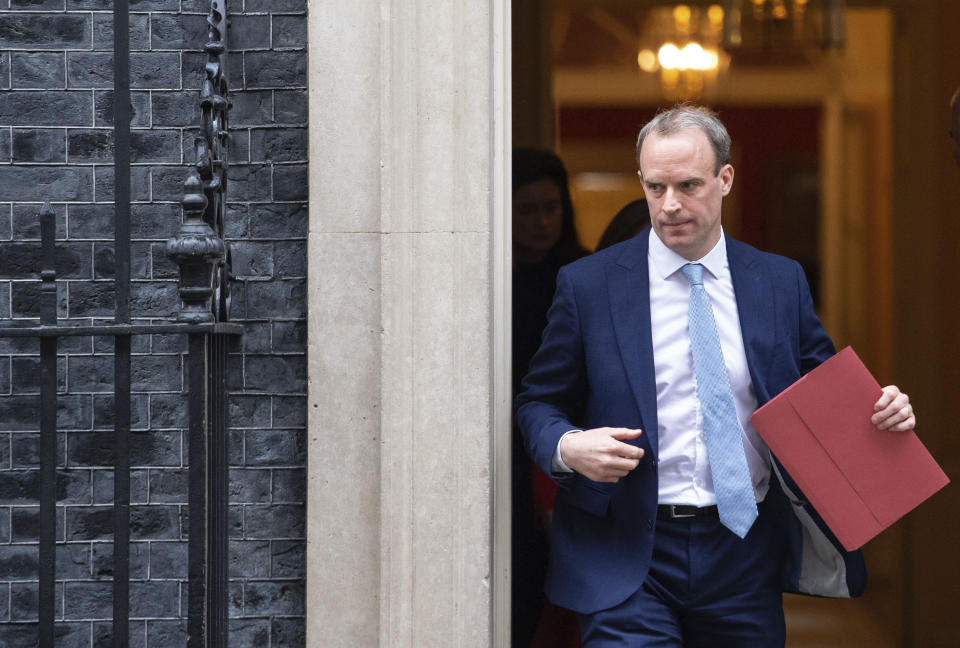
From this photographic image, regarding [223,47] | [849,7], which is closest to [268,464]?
[223,47]

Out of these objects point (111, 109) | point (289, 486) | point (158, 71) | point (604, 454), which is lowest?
point (289, 486)

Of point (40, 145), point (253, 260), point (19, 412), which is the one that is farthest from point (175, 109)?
point (19, 412)

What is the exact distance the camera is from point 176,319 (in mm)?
3881

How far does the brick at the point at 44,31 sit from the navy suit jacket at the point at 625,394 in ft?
5.85

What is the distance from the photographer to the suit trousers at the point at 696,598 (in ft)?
10.3

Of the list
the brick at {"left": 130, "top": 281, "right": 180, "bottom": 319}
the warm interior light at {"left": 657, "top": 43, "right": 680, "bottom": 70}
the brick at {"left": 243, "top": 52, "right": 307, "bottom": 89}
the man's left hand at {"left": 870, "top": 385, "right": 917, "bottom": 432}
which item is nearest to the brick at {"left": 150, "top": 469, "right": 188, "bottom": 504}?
the brick at {"left": 130, "top": 281, "right": 180, "bottom": 319}

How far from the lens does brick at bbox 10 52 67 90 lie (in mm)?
3883

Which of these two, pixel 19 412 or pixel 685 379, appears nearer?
pixel 685 379

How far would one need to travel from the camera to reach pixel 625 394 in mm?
3256

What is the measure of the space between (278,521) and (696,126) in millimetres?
1821

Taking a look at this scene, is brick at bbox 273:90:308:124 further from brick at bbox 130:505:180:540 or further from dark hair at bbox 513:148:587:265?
brick at bbox 130:505:180:540

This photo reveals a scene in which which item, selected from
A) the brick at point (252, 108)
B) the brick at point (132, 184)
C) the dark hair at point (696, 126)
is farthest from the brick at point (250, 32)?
the dark hair at point (696, 126)

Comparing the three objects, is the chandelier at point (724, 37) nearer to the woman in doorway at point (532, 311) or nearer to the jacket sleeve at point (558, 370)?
the woman in doorway at point (532, 311)

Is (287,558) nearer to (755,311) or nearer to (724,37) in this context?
(755,311)
